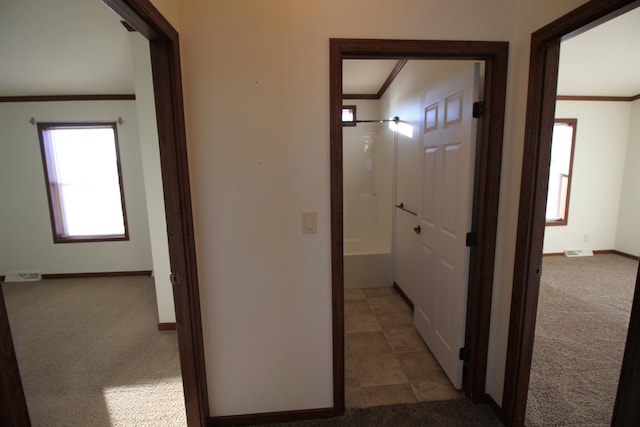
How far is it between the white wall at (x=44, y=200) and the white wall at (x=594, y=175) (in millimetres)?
6173

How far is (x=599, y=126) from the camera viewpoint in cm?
436

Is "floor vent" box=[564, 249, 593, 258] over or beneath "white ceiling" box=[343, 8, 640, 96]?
beneath

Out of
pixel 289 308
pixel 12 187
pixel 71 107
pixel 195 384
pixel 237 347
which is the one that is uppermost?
pixel 71 107

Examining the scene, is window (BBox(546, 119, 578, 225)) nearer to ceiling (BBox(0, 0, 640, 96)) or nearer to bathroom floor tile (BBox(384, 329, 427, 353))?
ceiling (BBox(0, 0, 640, 96))

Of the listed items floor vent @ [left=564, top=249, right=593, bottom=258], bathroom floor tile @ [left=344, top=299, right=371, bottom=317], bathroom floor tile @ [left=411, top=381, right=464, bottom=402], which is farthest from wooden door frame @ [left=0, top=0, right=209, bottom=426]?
floor vent @ [left=564, top=249, right=593, bottom=258]

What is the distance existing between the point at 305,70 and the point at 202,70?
0.52 m

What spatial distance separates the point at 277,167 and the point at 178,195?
511 mm

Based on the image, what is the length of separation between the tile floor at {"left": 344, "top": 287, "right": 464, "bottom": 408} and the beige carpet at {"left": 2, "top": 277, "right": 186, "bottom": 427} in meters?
1.18

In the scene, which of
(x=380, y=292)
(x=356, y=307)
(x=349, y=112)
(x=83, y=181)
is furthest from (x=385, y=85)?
(x=83, y=181)

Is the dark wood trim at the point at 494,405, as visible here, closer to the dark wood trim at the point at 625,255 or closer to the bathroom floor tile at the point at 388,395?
the bathroom floor tile at the point at 388,395

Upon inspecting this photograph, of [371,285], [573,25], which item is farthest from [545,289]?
[573,25]

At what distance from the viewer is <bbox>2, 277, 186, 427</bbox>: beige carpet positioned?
1867 mm

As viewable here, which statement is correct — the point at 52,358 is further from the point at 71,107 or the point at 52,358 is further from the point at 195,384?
the point at 71,107

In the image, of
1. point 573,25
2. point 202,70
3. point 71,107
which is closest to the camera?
point 573,25
